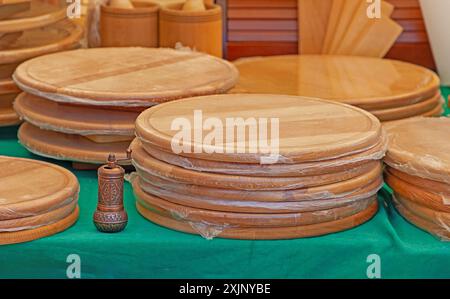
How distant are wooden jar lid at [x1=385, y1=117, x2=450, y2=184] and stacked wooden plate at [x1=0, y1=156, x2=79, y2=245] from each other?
0.84m

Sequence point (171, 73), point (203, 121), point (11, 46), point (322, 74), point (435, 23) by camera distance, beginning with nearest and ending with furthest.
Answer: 1. point (203, 121)
2. point (171, 73)
3. point (11, 46)
4. point (322, 74)
5. point (435, 23)

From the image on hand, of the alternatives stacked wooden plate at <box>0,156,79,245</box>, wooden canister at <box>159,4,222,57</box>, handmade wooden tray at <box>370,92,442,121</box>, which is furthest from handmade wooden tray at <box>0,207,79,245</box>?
wooden canister at <box>159,4,222,57</box>

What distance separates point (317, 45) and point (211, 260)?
1.94 meters

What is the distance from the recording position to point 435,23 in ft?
12.8

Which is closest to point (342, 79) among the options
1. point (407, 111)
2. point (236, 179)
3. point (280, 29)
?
point (407, 111)

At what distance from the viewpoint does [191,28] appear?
12.0ft

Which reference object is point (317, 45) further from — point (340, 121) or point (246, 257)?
point (246, 257)

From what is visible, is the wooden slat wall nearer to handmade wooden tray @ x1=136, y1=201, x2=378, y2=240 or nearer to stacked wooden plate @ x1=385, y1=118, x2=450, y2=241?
stacked wooden plate @ x1=385, y1=118, x2=450, y2=241

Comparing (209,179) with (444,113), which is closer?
(209,179)

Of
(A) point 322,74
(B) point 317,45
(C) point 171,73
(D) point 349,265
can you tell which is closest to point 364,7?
(B) point 317,45

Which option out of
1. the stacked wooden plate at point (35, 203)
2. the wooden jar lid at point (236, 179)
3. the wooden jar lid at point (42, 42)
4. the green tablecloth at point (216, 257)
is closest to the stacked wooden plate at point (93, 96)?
the wooden jar lid at point (42, 42)

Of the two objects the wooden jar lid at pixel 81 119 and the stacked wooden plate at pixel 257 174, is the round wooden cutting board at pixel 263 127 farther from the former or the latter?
the wooden jar lid at pixel 81 119

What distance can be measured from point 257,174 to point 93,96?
2.13 feet

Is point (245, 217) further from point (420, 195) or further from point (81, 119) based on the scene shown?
point (81, 119)
